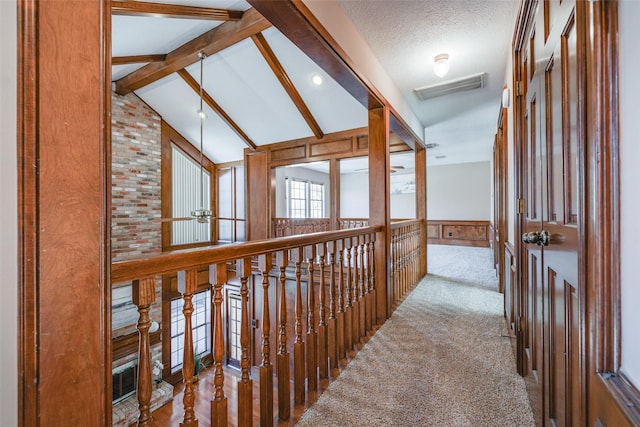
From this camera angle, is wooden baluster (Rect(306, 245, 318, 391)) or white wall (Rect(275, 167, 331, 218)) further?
white wall (Rect(275, 167, 331, 218))

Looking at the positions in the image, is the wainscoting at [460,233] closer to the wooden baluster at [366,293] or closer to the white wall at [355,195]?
the white wall at [355,195]

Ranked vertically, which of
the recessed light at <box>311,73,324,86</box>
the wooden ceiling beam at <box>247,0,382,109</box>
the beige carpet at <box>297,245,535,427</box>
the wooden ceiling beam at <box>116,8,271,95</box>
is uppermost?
the wooden ceiling beam at <box>116,8,271,95</box>

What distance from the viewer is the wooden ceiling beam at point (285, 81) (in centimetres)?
371

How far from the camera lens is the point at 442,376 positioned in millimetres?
1740

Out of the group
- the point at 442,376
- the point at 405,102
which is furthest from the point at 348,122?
the point at 442,376

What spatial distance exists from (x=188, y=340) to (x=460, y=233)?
8.54 metres

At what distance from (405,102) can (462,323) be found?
A: 2524 millimetres

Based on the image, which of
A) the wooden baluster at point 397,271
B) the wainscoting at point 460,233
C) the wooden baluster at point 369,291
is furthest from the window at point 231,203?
the wainscoting at point 460,233

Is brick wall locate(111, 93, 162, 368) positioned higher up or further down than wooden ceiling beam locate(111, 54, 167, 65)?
further down

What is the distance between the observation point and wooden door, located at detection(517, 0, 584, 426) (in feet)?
2.54

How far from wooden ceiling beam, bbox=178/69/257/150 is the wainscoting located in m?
5.89

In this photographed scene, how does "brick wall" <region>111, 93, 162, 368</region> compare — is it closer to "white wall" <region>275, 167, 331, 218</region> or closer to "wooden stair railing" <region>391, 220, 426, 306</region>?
"white wall" <region>275, 167, 331, 218</region>

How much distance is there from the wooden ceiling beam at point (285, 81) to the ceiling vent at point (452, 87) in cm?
192

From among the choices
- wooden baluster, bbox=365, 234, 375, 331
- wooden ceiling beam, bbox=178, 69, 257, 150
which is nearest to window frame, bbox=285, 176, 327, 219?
wooden ceiling beam, bbox=178, 69, 257, 150
